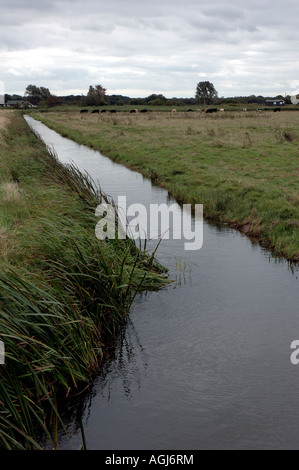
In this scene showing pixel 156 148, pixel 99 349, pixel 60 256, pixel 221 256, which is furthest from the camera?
pixel 156 148

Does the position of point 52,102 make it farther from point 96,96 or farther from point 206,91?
point 206,91

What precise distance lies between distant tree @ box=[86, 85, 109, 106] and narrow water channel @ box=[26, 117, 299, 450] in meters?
130

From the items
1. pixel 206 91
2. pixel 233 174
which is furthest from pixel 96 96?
pixel 233 174

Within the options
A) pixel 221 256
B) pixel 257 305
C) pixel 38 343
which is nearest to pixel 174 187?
pixel 221 256

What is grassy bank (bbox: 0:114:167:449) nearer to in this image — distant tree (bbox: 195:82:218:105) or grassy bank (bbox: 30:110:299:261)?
grassy bank (bbox: 30:110:299:261)

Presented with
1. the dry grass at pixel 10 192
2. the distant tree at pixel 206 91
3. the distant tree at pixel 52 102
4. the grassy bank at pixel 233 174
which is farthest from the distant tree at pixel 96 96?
the dry grass at pixel 10 192

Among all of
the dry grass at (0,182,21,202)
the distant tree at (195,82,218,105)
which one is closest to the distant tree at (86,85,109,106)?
the distant tree at (195,82,218,105)

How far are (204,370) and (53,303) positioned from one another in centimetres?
207

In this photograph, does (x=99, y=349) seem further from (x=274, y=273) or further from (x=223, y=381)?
(x=274, y=273)

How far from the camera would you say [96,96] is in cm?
13700

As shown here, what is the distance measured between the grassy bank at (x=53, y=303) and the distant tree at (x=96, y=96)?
12852cm

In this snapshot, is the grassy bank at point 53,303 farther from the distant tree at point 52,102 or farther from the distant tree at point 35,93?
the distant tree at point 35,93

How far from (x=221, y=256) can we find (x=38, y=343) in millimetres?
6146
